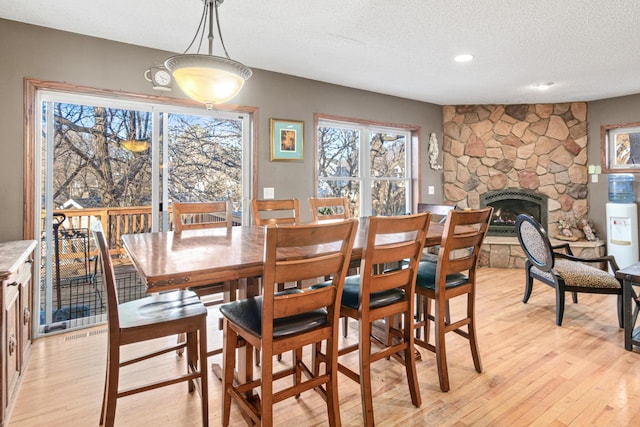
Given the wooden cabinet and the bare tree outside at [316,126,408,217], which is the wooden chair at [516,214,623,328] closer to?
the bare tree outside at [316,126,408,217]

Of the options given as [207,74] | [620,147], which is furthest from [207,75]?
[620,147]

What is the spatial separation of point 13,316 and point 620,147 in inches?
263

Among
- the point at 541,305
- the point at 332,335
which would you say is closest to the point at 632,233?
the point at 541,305

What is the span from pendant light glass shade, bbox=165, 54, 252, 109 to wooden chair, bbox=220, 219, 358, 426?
94 cm

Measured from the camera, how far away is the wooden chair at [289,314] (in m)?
1.34

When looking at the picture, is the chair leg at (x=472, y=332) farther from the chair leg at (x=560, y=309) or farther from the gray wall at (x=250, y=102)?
the gray wall at (x=250, y=102)

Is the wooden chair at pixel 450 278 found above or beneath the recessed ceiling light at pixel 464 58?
beneath

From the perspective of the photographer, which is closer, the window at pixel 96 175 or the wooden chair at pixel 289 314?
the wooden chair at pixel 289 314

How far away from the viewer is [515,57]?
3389mm

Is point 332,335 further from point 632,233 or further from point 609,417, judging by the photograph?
point 632,233

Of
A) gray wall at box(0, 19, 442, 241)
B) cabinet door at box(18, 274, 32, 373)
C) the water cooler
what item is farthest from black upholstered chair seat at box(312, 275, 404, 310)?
the water cooler

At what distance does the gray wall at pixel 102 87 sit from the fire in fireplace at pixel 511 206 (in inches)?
108

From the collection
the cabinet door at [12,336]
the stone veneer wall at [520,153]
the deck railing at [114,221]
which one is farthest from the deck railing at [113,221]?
the stone veneer wall at [520,153]

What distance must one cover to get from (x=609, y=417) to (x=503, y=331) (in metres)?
1.10
